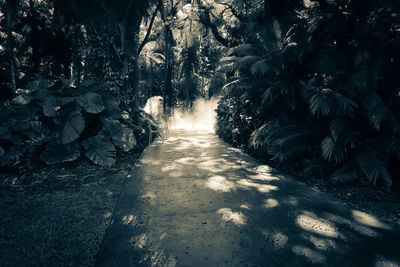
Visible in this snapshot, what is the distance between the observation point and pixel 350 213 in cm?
365

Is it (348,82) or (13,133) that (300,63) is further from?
(13,133)

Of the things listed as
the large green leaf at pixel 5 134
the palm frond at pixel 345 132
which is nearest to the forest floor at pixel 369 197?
the palm frond at pixel 345 132

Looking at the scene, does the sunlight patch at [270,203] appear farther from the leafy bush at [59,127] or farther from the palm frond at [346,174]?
the leafy bush at [59,127]

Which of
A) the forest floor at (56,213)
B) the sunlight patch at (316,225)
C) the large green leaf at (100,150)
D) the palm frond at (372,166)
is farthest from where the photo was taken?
the large green leaf at (100,150)

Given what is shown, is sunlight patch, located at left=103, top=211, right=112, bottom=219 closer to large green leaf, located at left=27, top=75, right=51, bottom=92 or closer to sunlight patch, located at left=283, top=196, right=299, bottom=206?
sunlight patch, located at left=283, top=196, right=299, bottom=206

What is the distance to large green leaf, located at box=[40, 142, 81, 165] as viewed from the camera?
5.63 m

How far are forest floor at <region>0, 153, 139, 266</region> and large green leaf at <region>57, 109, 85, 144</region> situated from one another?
70 cm

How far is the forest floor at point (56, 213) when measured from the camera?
2.50 meters

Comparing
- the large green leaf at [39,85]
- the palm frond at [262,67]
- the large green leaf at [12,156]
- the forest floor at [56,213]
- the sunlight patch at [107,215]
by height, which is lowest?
the sunlight patch at [107,215]

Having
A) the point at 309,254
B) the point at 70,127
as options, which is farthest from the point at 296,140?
the point at 70,127

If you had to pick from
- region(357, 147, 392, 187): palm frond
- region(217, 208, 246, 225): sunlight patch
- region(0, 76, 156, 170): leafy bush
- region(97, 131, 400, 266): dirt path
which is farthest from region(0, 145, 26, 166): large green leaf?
region(357, 147, 392, 187): palm frond

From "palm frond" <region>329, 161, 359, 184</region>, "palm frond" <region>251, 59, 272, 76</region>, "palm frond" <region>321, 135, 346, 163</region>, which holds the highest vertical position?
"palm frond" <region>251, 59, 272, 76</region>

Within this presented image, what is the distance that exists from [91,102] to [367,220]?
6.20 m

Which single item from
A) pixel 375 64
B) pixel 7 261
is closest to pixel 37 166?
pixel 7 261
